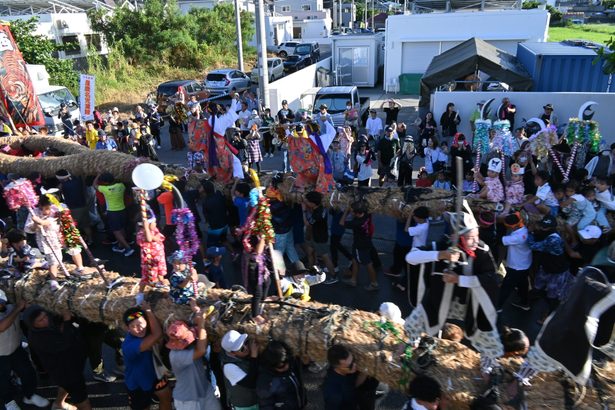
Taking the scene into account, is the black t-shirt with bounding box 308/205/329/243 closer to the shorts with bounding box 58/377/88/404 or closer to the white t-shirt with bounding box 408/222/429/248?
the white t-shirt with bounding box 408/222/429/248

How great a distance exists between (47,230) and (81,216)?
2818mm

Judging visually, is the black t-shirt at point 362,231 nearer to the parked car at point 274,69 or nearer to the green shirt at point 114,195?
the green shirt at point 114,195

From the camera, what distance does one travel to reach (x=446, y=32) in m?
21.0

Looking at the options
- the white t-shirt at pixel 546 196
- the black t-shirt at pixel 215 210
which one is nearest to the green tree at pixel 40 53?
the black t-shirt at pixel 215 210

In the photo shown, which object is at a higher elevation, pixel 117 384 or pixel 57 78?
pixel 57 78

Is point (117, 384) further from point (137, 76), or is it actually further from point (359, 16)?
point (359, 16)

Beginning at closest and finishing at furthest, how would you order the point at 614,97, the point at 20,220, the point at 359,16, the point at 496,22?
the point at 20,220, the point at 614,97, the point at 496,22, the point at 359,16

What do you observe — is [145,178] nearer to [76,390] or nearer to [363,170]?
Result: [76,390]

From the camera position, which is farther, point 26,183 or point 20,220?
point 20,220

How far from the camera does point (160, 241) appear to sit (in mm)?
5141

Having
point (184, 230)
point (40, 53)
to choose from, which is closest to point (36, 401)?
point (184, 230)

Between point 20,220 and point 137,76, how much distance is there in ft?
72.1

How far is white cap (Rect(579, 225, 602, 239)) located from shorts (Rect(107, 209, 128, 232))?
263 inches

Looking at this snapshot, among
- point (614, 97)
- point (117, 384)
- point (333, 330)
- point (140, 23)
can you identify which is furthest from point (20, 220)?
point (140, 23)
